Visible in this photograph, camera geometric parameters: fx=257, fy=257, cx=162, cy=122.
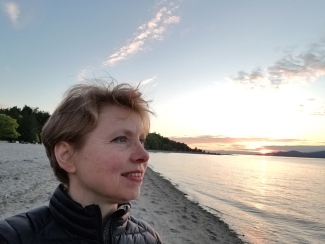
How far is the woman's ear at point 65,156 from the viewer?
1867mm

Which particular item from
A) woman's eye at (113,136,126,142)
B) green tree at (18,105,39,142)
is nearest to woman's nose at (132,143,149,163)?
woman's eye at (113,136,126,142)

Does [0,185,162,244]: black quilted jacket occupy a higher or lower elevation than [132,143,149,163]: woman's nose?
lower

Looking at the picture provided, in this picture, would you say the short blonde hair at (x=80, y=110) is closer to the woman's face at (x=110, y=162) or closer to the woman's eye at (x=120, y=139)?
the woman's face at (x=110, y=162)

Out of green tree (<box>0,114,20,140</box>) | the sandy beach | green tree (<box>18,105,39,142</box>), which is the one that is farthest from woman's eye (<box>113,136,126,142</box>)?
green tree (<box>18,105,39,142</box>)

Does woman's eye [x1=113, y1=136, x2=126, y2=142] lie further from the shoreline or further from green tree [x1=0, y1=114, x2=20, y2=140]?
green tree [x1=0, y1=114, x2=20, y2=140]

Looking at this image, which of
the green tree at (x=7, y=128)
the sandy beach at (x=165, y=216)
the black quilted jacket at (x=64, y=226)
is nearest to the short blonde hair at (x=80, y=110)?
the black quilted jacket at (x=64, y=226)

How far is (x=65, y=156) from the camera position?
1.89m

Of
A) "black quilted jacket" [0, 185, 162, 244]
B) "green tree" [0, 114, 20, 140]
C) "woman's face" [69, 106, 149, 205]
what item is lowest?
"black quilted jacket" [0, 185, 162, 244]

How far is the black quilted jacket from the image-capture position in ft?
5.00

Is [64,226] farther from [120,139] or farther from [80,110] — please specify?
[80,110]

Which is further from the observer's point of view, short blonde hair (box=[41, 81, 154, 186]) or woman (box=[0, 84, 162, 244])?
short blonde hair (box=[41, 81, 154, 186])

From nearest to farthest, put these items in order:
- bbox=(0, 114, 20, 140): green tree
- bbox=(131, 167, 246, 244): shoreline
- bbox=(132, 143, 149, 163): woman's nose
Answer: bbox=(132, 143, 149, 163): woman's nose → bbox=(131, 167, 246, 244): shoreline → bbox=(0, 114, 20, 140): green tree

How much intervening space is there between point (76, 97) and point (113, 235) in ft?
3.35

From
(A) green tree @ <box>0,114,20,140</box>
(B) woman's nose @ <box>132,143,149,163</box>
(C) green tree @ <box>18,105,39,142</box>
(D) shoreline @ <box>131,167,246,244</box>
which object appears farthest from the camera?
(C) green tree @ <box>18,105,39,142</box>
